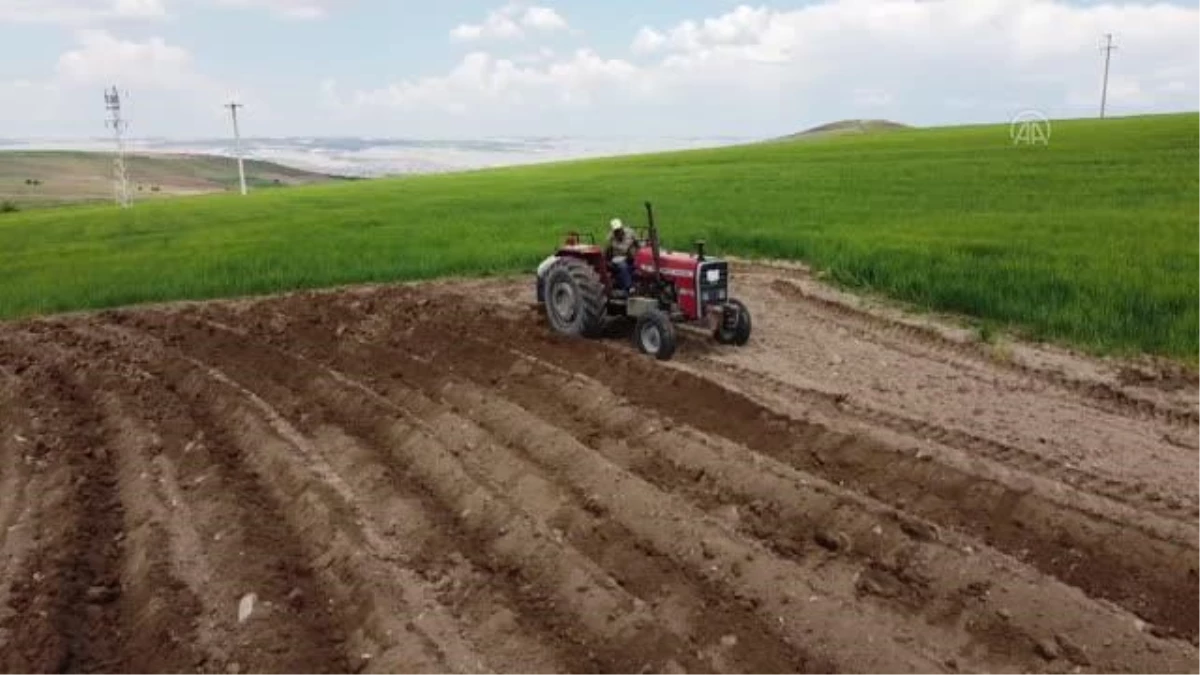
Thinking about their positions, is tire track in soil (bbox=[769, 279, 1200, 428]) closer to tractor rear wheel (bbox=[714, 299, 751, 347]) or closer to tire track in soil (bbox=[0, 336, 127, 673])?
tractor rear wheel (bbox=[714, 299, 751, 347])

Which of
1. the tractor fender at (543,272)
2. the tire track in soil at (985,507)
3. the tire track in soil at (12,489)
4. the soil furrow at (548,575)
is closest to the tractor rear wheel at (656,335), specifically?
the tire track in soil at (985,507)

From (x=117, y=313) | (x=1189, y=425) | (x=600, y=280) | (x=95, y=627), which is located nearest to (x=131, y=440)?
(x=95, y=627)

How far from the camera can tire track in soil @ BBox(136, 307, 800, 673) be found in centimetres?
518

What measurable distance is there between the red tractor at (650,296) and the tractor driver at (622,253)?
48 millimetres

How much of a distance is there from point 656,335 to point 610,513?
3.78 m

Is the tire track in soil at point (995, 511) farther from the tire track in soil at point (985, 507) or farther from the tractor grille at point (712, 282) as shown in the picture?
the tractor grille at point (712, 282)

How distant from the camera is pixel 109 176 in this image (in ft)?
332

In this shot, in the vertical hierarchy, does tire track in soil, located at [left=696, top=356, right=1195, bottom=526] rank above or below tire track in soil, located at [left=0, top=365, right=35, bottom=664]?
above

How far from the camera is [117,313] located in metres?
14.4

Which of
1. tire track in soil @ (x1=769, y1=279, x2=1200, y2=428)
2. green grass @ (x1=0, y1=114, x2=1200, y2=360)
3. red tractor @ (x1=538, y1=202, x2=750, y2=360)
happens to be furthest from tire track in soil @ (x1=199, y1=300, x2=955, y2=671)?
green grass @ (x1=0, y1=114, x2=1200, y2=360)

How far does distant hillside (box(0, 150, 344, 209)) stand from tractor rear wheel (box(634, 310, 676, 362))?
6901cm

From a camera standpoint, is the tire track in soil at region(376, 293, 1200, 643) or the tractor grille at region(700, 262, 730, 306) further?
the tractor grille at region(700, 262, 730, 306)

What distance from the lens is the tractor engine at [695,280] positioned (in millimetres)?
10344

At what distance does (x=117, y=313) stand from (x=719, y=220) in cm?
1160
